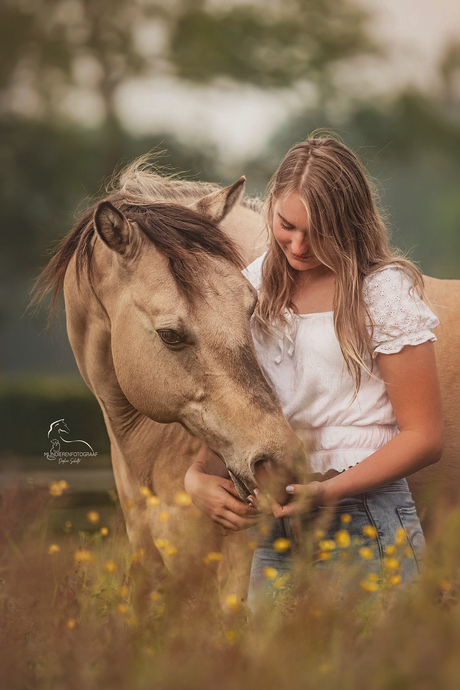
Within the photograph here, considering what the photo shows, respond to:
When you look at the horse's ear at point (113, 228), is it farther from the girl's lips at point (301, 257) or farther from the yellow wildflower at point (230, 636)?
the yellow wildflower at point (230, 636)

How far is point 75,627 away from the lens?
1.47 meters

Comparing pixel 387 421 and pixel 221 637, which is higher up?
pixel 387 421

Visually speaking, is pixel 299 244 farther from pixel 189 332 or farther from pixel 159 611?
pixel 159 611

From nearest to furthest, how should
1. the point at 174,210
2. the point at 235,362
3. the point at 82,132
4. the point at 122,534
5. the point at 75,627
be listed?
1. the point at 75,627
2. the point at 235,362
3. the point at 174,210
4. the point at 122,534
5. the point at 82,132

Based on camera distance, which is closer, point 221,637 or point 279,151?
point 221,637

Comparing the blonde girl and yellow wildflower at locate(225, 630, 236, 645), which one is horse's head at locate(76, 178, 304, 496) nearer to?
the blonde girl

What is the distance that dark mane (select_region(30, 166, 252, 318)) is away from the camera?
1843 mm

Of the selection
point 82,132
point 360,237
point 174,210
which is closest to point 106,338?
point 174,210

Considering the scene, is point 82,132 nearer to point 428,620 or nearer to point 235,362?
point 235,362

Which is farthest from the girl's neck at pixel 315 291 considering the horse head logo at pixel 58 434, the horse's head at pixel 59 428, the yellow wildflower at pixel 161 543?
the horse's head at pixel 59 428

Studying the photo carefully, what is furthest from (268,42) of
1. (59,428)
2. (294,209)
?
(294,209)

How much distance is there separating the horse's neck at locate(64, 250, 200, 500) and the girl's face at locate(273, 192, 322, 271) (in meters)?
0.68

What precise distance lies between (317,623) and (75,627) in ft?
1.85

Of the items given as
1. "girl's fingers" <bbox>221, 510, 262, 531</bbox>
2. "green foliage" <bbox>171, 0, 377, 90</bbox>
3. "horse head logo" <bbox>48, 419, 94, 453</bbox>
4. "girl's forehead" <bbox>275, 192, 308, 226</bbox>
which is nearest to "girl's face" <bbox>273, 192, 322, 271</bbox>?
"girl's forehead" <bbox>275, 192, 308, 226</bbox>
